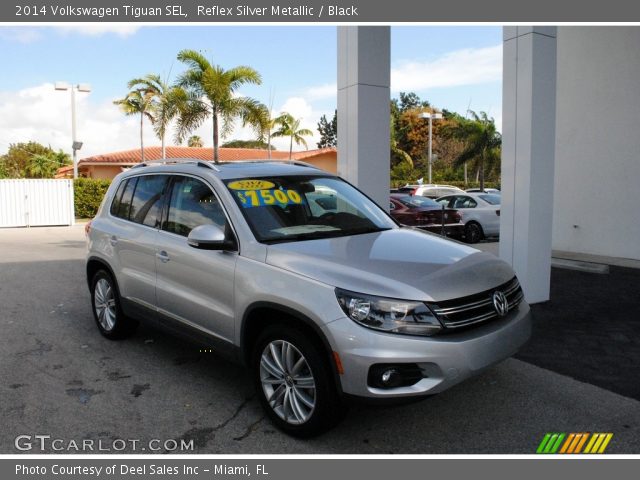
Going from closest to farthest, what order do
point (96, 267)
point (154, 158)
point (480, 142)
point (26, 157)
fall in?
point (96, 267) → point (480, 142) → point (154, 158) → point (26, 157)

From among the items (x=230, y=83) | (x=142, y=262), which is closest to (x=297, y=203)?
(x=142, y=262)

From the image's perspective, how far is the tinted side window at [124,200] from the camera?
555cm

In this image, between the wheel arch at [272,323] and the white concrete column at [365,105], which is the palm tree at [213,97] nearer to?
the white concrete column at [365,105]

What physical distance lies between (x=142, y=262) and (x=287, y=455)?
2360 millimetres

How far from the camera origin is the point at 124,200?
18.5ft

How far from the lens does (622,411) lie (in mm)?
3986

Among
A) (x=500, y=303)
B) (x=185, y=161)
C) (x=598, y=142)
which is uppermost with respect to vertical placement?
(x=598, y=142)

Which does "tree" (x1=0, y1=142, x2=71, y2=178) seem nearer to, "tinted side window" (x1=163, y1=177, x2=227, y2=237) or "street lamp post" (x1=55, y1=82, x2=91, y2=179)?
"street lamp post" (x1=55, y1=82, x2=91, y2=179)

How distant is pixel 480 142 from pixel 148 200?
92.7 feet

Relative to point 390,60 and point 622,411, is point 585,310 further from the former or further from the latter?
point 390,60

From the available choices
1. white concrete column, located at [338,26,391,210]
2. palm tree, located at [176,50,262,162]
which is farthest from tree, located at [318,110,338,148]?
white concrete column, located at [338,26,391,210]

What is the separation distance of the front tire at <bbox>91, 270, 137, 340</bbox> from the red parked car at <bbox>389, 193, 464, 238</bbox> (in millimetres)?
8868

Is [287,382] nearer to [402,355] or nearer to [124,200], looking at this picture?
[402,355]

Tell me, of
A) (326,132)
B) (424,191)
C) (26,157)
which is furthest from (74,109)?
(326,132)
